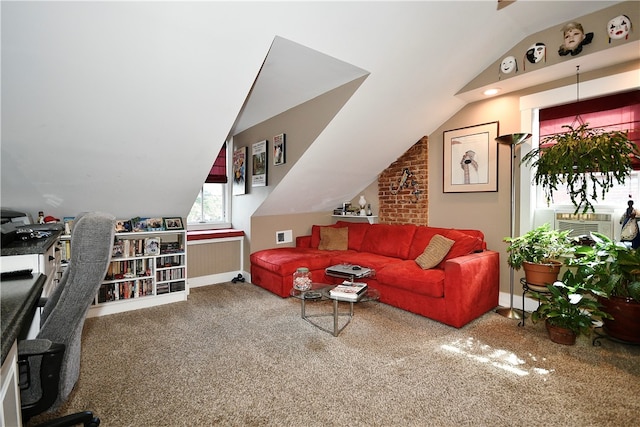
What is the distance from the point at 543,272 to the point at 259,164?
3.47 m

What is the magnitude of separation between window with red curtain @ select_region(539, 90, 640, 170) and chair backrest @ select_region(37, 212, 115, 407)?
3964mm

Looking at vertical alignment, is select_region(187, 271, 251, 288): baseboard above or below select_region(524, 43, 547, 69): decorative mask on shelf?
below

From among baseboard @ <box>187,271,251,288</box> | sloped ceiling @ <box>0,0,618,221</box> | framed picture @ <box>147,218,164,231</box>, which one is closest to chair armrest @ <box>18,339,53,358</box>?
sloped ceiling @ <box>0,0,618,221</box>

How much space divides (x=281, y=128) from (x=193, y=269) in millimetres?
2283

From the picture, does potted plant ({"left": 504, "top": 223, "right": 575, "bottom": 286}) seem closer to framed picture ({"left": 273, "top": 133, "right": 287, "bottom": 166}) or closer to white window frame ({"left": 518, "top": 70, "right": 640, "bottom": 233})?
white window frame ({"left": 518, "top": 70, "right": 640, "bottom": 233})

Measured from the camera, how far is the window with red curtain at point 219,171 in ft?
15.6

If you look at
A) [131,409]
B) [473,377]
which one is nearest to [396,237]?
[473,377]

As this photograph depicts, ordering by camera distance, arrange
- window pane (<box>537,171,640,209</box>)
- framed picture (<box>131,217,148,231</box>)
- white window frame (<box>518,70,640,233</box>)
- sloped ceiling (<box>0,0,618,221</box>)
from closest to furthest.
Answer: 1. sloped ceiling (<box>0,0,618,221</box>)
2. window pane (<box>537,171,640,209</box>)
3. white window frame (<box>518,70,640,233</box>)
4. framed picture (<box>131,217,148,231</box>)

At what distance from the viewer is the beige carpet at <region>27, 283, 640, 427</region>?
5.84ft

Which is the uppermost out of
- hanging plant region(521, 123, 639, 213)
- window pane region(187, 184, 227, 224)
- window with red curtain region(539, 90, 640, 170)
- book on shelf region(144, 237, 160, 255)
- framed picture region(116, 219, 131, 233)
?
window with red curtain region(539, 90, 640, 170)

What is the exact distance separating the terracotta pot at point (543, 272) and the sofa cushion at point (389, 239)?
4.68ft

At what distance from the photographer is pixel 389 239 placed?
4.32 meters

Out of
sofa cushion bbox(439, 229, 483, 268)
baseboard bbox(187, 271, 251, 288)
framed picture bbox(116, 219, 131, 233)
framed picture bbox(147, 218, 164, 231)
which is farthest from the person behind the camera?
baseboard bbox(187, 271, 251, 288)

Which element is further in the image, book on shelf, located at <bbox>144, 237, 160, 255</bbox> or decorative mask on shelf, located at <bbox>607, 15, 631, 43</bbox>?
book on shelf, located at <bbox>144, 237, 160, 255</bbox>
